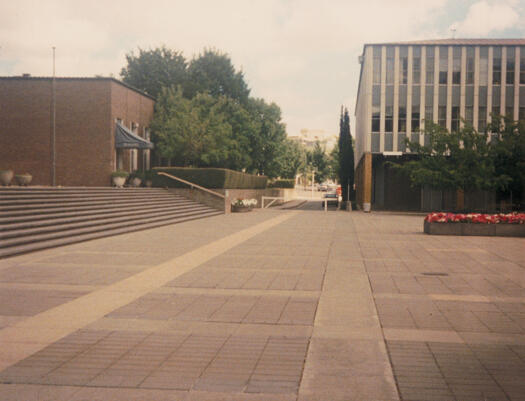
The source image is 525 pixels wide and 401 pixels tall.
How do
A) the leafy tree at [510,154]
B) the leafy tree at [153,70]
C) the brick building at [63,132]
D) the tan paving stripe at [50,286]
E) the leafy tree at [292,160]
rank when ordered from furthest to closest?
1. the leafy tree at [292,160]
2. the leafy tree at [153,70]
3. the brick building at [63,132]
4. the leafy tree at [510,154]
5. the tan paving stripe at [50,286]

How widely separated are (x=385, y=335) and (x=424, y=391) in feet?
5.22

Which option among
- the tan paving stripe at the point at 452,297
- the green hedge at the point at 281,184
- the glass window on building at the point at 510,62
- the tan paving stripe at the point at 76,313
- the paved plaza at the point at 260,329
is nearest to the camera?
the paved plaza at the point at 260,329

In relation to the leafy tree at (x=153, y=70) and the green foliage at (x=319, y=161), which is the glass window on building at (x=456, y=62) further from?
the green foliage at (x=319, y=161)

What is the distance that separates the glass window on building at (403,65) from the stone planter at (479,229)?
23.5 metres

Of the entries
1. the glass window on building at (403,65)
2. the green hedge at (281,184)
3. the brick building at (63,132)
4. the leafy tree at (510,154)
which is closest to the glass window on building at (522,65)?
the glass window on building at (403,65)

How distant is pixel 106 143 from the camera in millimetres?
33844

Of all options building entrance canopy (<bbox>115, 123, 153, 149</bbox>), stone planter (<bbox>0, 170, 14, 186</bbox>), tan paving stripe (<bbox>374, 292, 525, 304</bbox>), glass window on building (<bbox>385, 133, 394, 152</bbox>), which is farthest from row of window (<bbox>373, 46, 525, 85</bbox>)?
tan paving stripe (<bbox>374, 292, 525, 304</bbox>)

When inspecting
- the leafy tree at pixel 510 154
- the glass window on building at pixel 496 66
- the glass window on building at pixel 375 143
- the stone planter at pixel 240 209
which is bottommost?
the stone planter at pixel 240 209

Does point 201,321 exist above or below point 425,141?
below

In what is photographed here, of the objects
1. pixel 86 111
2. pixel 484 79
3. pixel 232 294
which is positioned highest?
pixel 484 79

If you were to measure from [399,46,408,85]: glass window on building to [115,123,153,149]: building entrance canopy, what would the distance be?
19520 mm

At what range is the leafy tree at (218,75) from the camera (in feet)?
171

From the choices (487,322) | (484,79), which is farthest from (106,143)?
(487,322)

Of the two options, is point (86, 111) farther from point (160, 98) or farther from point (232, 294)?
point (232, 294)
